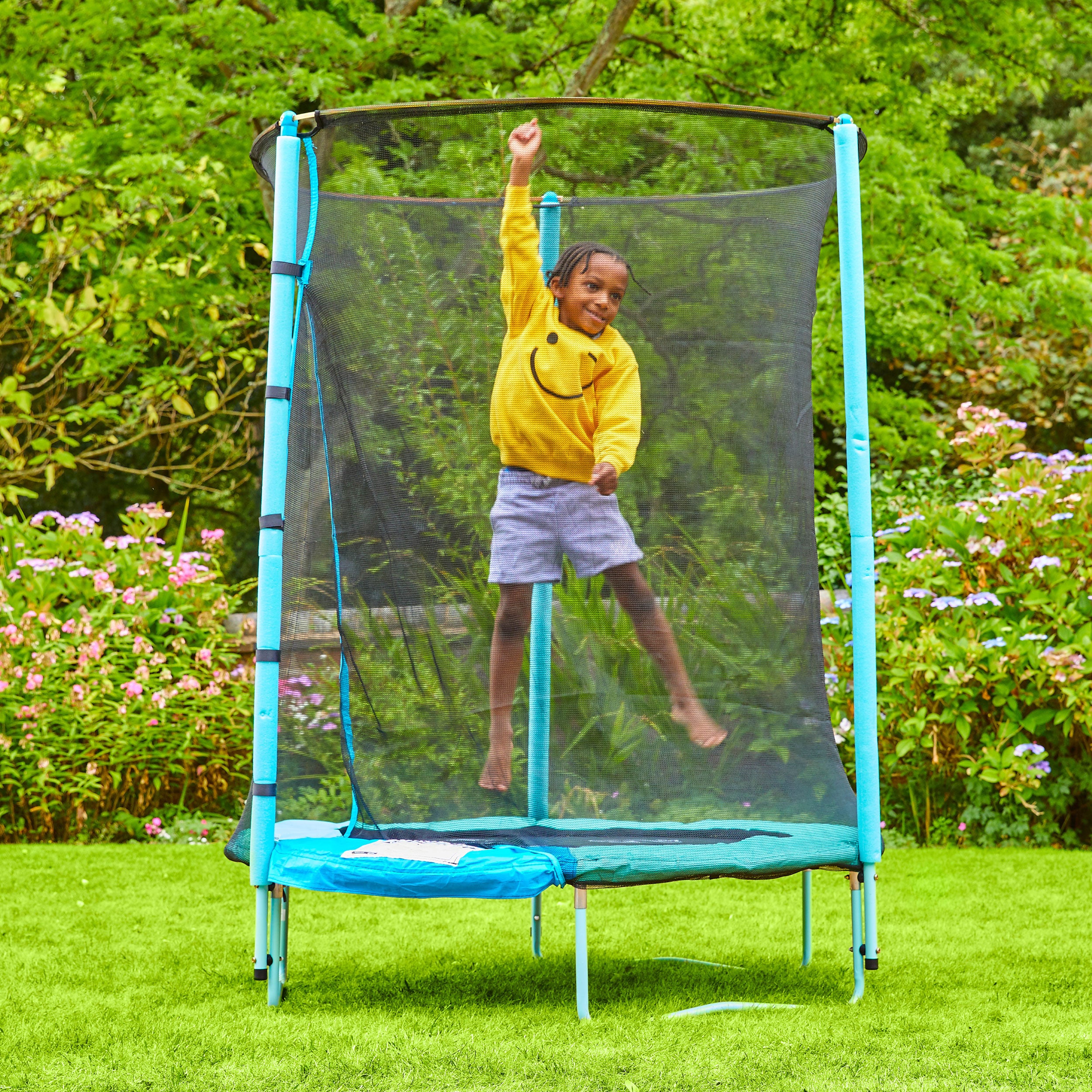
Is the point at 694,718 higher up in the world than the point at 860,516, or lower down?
lower down

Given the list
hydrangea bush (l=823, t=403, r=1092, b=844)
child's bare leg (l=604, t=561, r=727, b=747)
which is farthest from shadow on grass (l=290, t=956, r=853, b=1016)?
hydrangea bush (l=823, t=403, r=1092, b=844)

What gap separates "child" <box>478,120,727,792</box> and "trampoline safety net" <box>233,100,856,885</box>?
3 cm

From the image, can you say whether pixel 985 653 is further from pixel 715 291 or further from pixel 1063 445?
pixel 1063 445

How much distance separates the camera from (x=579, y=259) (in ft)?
9.49

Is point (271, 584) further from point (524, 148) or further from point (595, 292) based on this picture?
point (524, 148)

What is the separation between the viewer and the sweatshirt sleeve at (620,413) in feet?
9.36

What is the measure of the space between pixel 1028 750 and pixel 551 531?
2.25 m

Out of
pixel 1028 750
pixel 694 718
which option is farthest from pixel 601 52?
pixel 694 718

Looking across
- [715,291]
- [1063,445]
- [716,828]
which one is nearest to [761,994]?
[716,828]

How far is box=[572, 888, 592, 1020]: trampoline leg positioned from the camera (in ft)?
7.98

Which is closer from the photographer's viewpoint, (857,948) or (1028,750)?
(857,948)

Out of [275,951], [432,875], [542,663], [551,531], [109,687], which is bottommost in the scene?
[275,951]

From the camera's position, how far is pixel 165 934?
3.38 metres

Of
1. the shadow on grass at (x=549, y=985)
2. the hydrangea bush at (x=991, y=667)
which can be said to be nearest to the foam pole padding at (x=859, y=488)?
the shadow on grass at (x=549, y=985)
